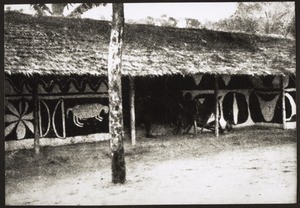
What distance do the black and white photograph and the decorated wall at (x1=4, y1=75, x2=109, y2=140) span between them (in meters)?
0.02

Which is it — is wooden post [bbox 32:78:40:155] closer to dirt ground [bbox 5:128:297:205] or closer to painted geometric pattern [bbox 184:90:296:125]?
dirt ground [bbox 5:128:297:205]

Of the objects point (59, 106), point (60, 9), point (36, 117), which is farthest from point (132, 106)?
point (60, 9)

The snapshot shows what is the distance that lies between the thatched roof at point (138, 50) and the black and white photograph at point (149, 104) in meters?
0.03

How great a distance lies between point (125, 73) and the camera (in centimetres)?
870

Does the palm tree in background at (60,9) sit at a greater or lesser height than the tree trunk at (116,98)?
greater

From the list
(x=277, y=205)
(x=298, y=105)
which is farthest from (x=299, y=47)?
(x=277, y=205)

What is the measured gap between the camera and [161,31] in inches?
398

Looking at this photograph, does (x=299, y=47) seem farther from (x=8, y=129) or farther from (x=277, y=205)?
(x=8, y=129)

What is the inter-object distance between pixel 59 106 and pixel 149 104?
207cm

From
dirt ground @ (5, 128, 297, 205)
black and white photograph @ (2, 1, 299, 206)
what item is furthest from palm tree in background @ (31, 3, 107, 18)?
dirt ground @ (5, 128, 297, 205)

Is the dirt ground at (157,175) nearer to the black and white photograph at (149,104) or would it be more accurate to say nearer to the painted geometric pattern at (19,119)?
the black and white photograph at (149,104)

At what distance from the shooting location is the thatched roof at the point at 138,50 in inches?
317

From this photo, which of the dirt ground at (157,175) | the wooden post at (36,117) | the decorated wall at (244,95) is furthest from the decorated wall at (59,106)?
the decorated wall at (244,95)

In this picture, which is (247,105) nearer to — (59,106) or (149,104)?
(149,104)
